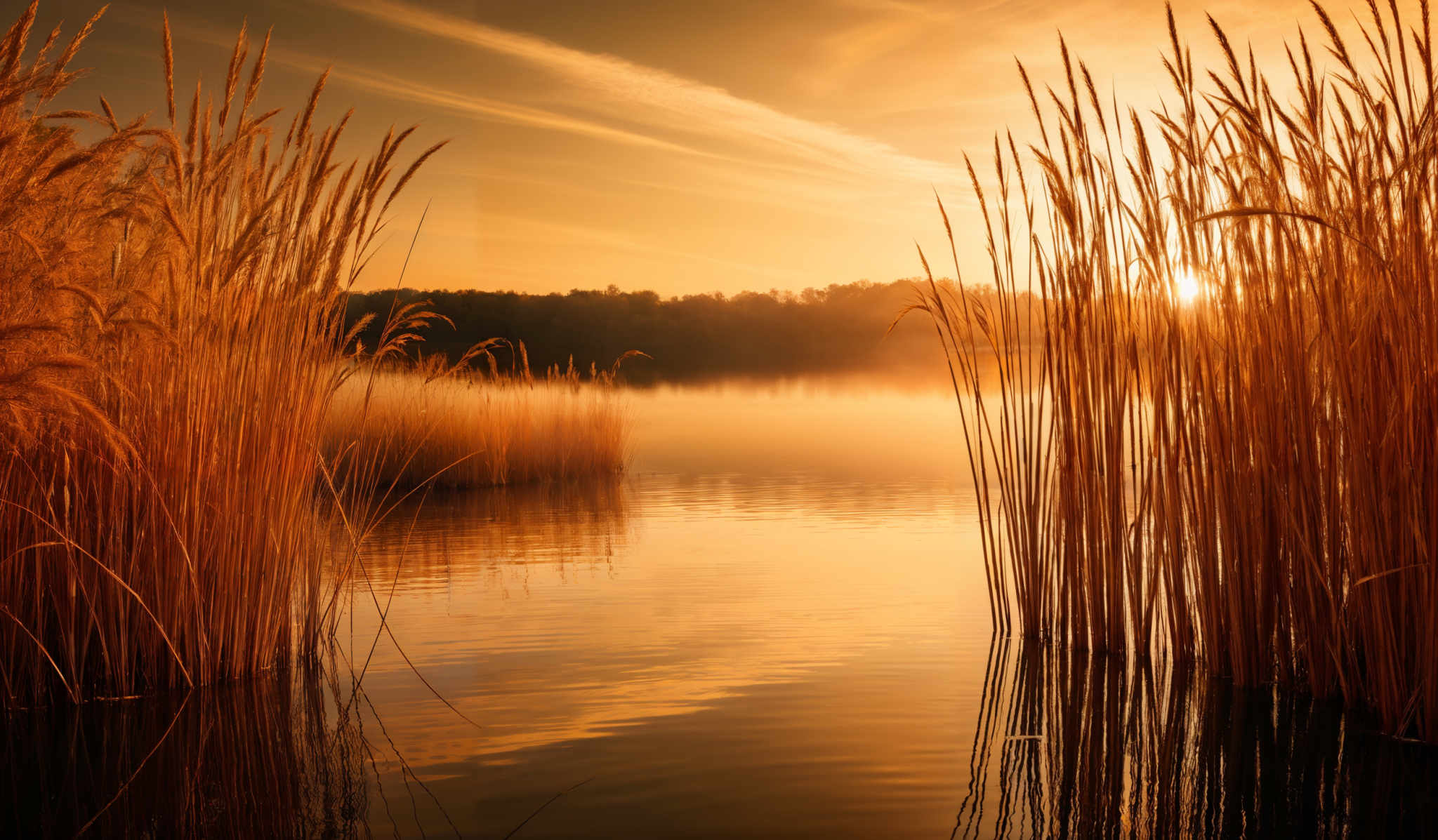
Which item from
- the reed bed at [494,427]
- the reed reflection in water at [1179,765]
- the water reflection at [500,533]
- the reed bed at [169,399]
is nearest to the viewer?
the reed reflection in water at [1179,765]

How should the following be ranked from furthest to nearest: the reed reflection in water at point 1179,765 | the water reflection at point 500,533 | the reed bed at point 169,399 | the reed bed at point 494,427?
the reed bed at point 494,427 < the water reflection at point 500,533 < the reed bed at point 169,399 < the reed reflection in water at point 1179,765

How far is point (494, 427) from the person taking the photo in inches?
346

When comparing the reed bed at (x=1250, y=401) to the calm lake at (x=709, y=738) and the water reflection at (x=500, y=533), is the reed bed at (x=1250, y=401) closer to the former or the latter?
the calm lake at (x=709, y=738)

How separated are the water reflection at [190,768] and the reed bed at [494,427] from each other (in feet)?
18.0

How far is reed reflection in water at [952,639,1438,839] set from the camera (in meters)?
2.11

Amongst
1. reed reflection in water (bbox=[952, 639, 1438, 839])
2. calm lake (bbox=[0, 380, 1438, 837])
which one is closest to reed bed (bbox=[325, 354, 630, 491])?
calm lake (bbox=[0, 380, 1438, 837])

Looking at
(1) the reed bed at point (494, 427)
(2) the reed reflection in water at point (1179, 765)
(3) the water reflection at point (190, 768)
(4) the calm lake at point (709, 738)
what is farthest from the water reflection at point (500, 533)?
(2) the reed reflection in water at point (1179, 765)

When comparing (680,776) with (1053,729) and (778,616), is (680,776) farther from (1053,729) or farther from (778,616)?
(778,616)

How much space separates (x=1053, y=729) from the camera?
8.63 feet

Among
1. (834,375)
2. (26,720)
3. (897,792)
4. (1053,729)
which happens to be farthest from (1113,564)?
(834,375)

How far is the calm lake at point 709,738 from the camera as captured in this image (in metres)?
2.15

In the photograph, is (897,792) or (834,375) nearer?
(897,792)

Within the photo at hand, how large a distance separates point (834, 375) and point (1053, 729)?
2990 cm

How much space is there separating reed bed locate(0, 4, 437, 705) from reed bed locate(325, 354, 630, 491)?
5253 millimetres
